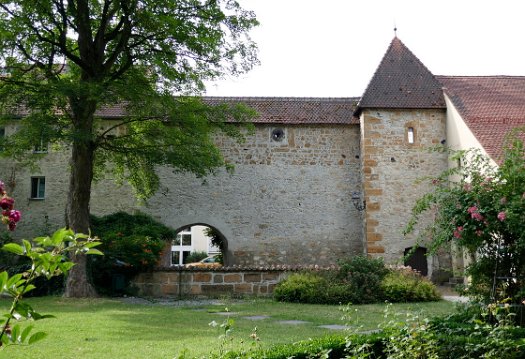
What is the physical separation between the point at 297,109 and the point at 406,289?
31.1ft

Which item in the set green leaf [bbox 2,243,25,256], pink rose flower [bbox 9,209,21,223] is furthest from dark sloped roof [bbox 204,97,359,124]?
green leaf [bbox 2,243,25,256]

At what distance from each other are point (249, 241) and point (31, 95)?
922 cm

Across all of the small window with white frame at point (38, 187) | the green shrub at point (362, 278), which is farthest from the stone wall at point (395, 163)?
the small window with white frame at point (38, 187)

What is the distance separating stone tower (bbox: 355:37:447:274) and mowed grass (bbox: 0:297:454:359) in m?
6.40

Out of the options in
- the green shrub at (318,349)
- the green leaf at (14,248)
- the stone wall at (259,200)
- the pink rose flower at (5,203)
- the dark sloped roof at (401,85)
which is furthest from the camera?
the stone wall at (259,200)

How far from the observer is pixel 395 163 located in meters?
18.0

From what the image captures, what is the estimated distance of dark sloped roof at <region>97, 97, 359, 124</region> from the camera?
19.2m

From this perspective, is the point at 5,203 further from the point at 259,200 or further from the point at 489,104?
the point at 489,104

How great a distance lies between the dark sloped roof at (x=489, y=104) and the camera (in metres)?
15.7

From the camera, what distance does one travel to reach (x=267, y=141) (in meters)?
19.2

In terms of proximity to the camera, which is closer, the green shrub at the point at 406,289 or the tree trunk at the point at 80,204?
the green shrub at the point at 406,289

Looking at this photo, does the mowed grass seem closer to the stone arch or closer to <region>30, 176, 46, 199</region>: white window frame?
the stone arch

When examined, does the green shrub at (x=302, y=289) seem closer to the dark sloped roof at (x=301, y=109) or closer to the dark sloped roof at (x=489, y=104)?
the dark sloped roof at (x=489, y=104)

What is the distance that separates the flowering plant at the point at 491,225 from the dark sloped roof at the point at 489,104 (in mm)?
8344
